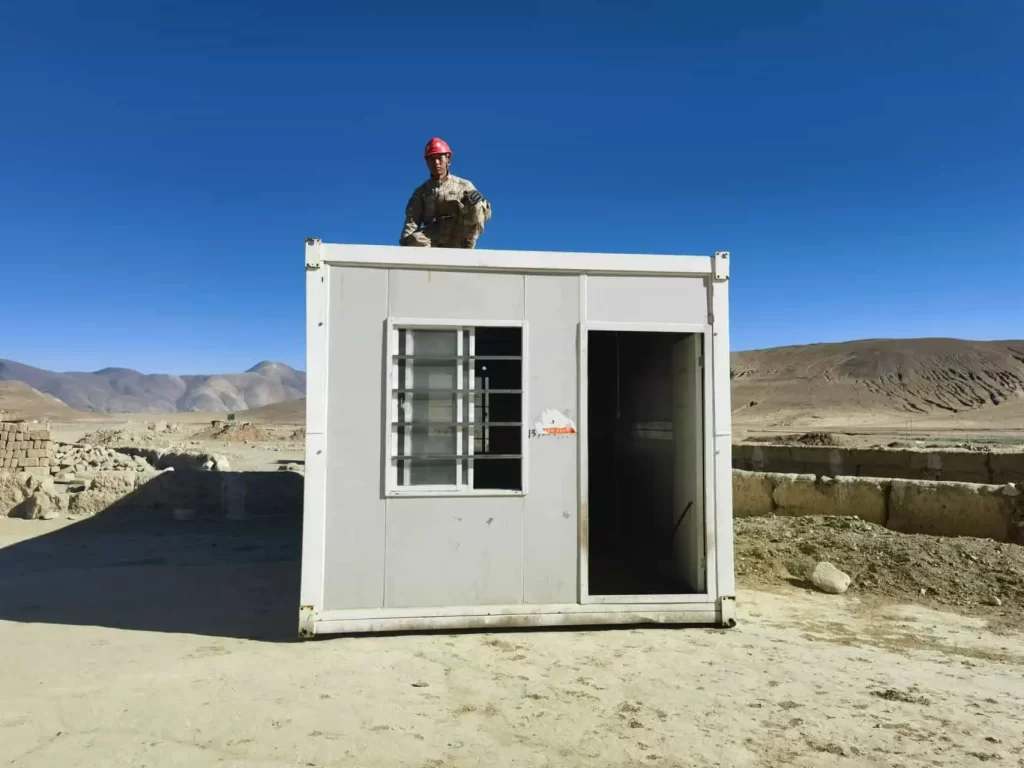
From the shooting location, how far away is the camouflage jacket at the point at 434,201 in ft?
24.4

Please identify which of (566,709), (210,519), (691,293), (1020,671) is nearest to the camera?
(566,709)

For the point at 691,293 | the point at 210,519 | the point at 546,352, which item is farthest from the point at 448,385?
the point at 210,519

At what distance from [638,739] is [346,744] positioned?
151 cm

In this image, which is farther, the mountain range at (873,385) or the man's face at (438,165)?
the mountain range at (873,385)

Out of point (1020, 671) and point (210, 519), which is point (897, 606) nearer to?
point (1020, 671)

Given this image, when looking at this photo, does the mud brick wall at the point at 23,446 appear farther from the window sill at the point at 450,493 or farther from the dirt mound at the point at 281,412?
the dirt mound at the point at 281,412

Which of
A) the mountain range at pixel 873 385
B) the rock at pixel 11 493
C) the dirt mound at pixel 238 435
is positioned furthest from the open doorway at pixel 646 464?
the mountain range at pixel 873 385

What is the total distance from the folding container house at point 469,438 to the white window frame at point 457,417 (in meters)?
0.01

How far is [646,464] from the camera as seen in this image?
26.8ft

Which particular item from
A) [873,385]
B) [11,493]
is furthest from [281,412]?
[11,493]

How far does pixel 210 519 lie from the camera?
12266 millimetres

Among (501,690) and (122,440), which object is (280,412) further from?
(501,690)

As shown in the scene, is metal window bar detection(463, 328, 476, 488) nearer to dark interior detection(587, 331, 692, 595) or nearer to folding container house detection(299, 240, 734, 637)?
folding container house detection(299, 240, 734, 637)

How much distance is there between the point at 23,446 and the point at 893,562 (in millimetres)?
14697
